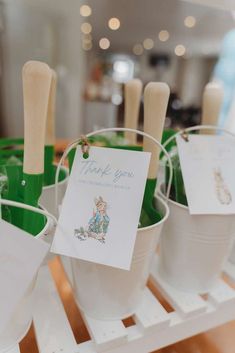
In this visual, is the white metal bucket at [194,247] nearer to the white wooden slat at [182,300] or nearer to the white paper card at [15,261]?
the white wooden slat at [182,300]

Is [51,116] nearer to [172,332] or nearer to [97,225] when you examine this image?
[97,225]

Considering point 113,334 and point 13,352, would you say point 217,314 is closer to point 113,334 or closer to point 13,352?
point 113,334

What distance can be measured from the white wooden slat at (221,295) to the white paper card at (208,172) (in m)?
0.14

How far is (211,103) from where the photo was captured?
411 mm

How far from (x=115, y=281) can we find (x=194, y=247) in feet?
0.40

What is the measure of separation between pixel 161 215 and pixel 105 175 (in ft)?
0.35

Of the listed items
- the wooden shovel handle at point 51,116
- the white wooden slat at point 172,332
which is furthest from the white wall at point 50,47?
the white wooden slat at point 172,332

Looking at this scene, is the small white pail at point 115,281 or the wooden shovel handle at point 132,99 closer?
the small white pail at point 115,281

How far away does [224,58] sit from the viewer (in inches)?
43.9

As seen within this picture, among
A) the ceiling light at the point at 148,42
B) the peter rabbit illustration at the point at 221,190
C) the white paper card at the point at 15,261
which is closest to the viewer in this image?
the white paper card at the point at 15,261

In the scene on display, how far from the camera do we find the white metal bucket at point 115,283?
11.8 inches

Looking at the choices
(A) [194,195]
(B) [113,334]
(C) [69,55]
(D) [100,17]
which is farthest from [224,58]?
(D) [100,17]

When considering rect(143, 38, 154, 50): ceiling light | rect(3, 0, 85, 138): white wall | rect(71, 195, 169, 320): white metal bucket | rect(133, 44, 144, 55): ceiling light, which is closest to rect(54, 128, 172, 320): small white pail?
rect(71, 195, 169, 320): white metal bucket

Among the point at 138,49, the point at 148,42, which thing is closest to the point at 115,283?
the point at 148,42
